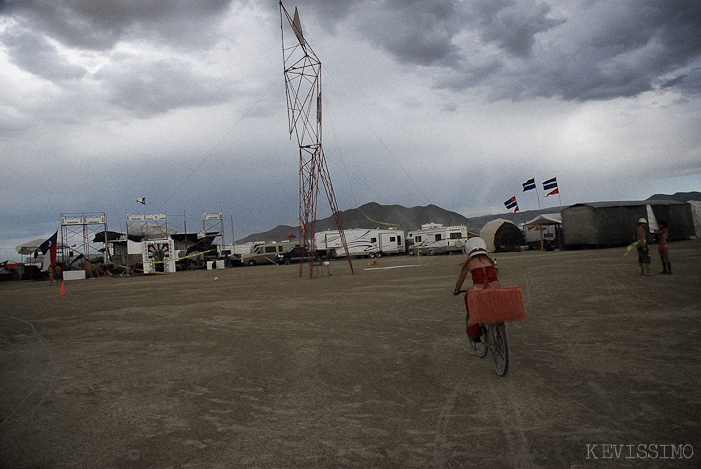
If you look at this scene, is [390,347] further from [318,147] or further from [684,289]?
[318,147]

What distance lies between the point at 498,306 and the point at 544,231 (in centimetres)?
4416

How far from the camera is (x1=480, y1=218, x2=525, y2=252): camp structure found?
4228cm

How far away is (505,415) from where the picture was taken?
3.72 metres

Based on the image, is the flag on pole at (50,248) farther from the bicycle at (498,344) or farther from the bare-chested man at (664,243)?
the bare-chested man at (664,243)

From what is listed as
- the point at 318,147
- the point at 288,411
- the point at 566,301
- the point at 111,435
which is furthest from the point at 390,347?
the point at 318,147

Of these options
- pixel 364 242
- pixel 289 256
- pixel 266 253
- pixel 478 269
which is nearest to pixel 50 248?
pixel 266 253

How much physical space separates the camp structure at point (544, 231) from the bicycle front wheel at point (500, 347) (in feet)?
115

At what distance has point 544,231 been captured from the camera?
44812 mm

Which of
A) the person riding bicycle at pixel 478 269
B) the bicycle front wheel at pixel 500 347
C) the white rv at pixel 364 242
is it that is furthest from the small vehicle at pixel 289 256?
the bicycle front wheel at pixel 500 347

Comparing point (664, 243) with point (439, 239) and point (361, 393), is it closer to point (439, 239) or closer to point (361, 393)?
point (361, 393)

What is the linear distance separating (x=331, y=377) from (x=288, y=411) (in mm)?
1037

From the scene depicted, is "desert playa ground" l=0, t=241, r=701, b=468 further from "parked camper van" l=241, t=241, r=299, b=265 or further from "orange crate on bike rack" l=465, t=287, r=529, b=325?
"parked camper van" l=241, t=241, r=299, b=265

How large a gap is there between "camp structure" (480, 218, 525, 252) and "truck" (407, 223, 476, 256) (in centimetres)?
205

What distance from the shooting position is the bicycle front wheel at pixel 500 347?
4.58 meters
